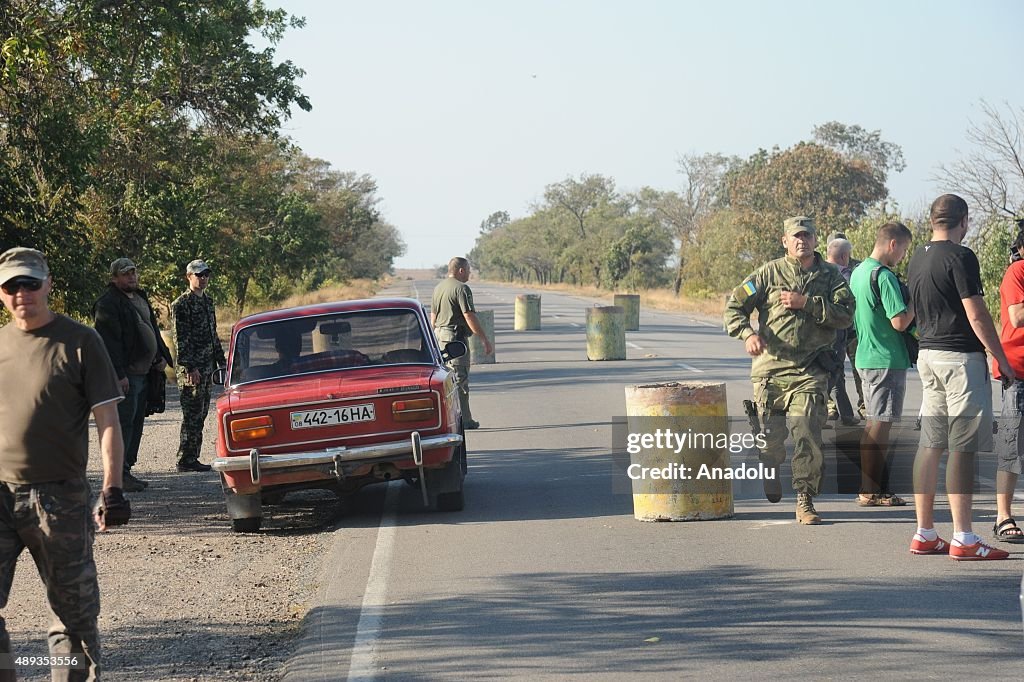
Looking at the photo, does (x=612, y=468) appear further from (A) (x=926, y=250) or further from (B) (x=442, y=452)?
(A) (x=926, y=250)

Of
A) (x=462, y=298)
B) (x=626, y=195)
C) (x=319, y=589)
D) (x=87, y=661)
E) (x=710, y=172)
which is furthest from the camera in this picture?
(x=626, y=195)

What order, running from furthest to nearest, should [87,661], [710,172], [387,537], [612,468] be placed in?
[710,172] < [612,468] < [387,537] < [87,661]

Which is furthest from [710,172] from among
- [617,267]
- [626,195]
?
[626,195]

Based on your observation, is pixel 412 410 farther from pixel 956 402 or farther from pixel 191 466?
pixel 191 466

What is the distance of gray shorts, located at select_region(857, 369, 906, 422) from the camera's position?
9211mm

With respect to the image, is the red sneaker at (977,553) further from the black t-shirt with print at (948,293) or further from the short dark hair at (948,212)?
the short dark hair at (948,212)

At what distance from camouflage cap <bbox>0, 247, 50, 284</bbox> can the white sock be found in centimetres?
502

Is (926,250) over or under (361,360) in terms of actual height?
over

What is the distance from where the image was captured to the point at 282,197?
3866cm

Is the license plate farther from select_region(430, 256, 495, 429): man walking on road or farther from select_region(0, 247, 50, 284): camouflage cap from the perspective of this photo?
select_region(430, 256, 495, 429): man walking on road

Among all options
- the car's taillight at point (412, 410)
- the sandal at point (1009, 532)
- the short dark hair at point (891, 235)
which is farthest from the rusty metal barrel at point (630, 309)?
the sandal at point (1009, 532)

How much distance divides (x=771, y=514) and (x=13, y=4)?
8524mm

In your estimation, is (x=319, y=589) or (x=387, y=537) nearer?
(x=319, y=589)

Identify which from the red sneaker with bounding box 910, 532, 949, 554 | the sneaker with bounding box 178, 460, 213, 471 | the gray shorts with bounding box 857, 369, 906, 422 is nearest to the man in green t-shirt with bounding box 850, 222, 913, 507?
the gray shorts with bounding box 857, 369, 906, 422
